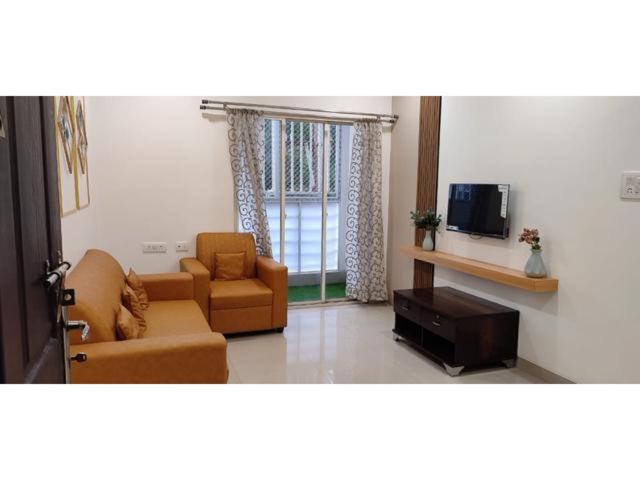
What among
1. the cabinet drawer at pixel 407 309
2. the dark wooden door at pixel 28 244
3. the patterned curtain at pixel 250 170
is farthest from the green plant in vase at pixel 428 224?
the dark wooden door at pixel 28 244

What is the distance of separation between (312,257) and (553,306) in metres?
2.86

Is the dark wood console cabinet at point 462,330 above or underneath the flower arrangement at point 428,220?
underneath

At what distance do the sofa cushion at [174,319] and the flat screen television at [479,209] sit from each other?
7.35 feet

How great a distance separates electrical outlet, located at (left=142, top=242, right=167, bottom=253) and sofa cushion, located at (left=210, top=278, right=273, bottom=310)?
655 mm

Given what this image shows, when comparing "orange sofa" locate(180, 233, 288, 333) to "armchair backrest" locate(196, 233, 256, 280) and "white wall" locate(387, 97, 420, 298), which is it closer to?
"armchair backrest" locate(196, 233, 256, 280)

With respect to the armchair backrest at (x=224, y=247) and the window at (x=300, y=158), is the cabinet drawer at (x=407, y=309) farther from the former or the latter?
the window at (x=300, y=158)

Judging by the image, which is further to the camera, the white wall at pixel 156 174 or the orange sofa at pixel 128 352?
the white wall at pixel 156 174

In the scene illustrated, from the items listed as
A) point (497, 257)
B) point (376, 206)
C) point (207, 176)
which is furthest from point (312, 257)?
point (497, 257)

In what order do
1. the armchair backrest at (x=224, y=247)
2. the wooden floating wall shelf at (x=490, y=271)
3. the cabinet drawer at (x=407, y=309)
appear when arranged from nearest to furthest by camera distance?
the wooden floating wall shelf at (x=490, y=271)
the cabinet drawer at (x=407, y=309)
the armchair backrest at (x=224, y=247)

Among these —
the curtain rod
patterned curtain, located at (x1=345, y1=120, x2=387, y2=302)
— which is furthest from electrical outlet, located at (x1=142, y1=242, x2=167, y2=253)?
patterned curtain, located at (x1=345, y1=120, x2=387, y2=302)

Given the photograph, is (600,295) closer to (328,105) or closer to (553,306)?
(553,306)

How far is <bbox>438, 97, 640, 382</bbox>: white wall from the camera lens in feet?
8.71

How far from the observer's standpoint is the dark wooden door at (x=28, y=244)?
0.87 m

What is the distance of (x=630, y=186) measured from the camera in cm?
260
